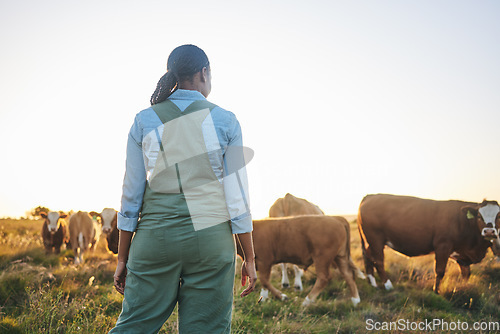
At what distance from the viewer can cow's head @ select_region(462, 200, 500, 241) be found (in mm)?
7855

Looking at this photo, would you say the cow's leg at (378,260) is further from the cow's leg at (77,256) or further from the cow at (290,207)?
the cow's leg at (77,256)

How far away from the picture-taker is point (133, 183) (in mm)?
2197

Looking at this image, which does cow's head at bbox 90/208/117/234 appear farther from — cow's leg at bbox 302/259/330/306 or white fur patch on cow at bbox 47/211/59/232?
cow's leg at bbox 302/259/330/306

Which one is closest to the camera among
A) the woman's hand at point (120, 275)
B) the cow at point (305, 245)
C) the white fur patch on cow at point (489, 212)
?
the woman's hand at point (120, 275)

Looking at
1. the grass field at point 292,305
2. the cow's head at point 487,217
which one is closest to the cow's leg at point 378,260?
the grass field at point 292,305

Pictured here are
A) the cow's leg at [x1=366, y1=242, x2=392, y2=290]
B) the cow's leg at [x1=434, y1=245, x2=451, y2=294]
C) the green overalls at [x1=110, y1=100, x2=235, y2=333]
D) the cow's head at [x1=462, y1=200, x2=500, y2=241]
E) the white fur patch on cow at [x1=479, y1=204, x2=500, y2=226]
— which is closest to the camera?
the green overalls at [x1=110, y1=100, x2=235, y2=333]

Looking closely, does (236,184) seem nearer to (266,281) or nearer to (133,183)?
(133,183)

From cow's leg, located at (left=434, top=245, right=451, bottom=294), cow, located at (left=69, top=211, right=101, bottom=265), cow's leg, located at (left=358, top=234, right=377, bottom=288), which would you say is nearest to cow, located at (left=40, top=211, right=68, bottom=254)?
cow, located at (left=69, top=211, right=101, bottom=265)

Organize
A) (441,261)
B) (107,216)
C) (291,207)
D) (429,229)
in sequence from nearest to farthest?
(441,261) < (429,229) < (107,216) < (291,207)

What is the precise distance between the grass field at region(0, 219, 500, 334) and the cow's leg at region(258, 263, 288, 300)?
229 millimetres

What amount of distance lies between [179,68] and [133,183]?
2.53ft

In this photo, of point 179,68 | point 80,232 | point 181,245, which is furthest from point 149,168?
point 80,232

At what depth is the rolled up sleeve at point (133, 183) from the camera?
2.18 meters

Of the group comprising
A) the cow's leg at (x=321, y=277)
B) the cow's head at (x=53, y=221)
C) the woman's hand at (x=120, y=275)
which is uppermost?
the woman's hand at (x=120, y=275)
